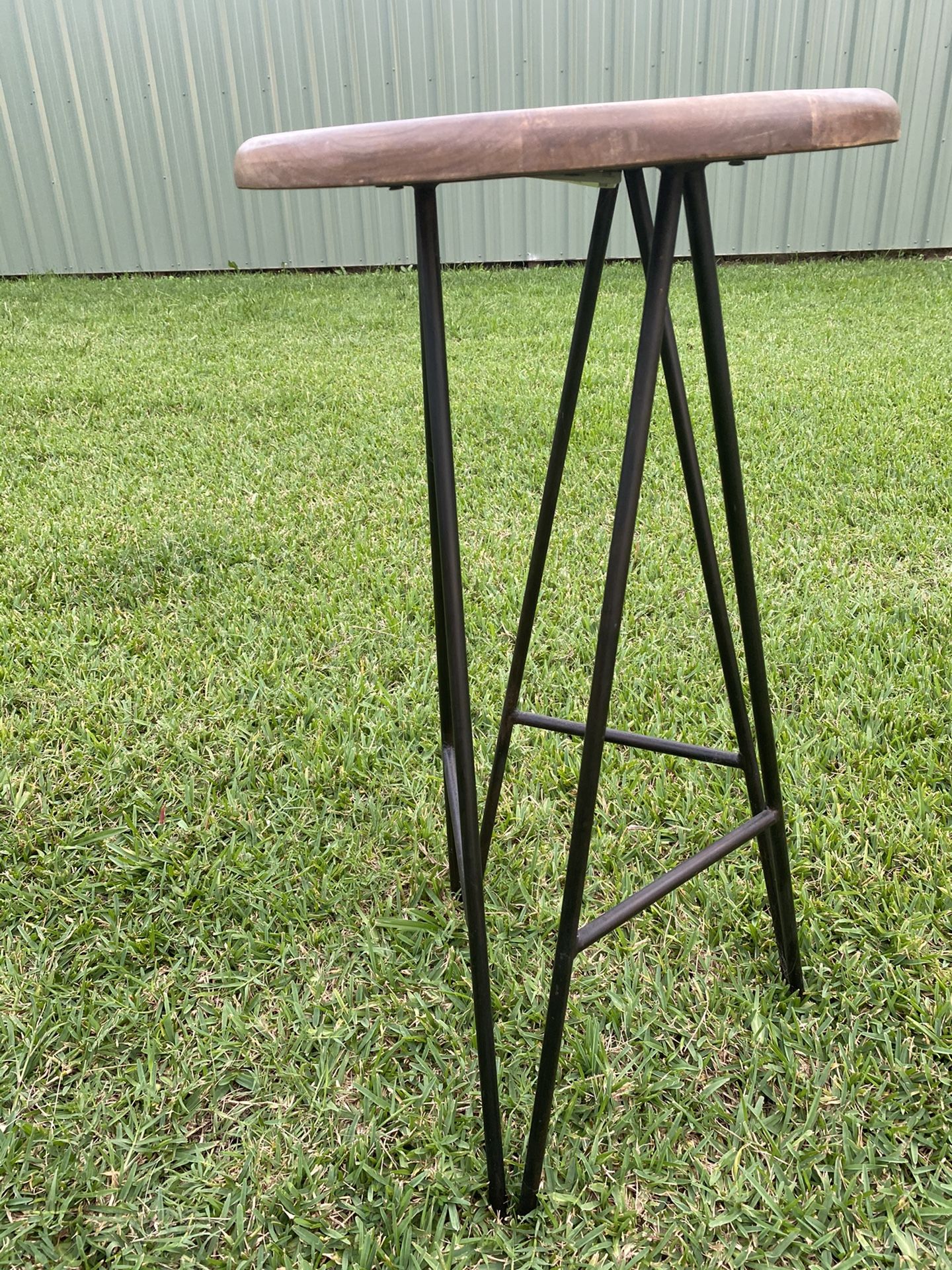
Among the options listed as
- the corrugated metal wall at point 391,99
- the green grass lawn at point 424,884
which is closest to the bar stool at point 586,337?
the green grass lawn at point 424,884

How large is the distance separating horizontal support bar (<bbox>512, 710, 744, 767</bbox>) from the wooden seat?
0.58 meters

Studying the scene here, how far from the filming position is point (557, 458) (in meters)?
0.97

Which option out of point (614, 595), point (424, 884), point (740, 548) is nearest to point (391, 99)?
point (424, 884)

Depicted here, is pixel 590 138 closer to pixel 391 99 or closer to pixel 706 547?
pixel 706 547

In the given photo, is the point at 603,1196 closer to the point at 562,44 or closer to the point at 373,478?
the point at 373,478

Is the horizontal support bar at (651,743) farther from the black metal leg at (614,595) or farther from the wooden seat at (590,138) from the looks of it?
the wooden seat at (590,138)

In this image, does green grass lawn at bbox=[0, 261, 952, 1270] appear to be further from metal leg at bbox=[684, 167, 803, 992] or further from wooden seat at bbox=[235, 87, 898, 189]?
wooden seat at bbox=[235, 87, 898, 189]

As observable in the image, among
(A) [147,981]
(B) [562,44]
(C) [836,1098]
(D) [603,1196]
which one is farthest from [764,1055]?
(B) [562,44]

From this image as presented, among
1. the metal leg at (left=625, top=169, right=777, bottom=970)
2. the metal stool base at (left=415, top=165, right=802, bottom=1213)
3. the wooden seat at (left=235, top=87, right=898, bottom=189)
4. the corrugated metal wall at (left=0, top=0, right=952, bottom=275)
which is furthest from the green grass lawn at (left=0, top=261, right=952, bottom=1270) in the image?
the corrugated metal wall at (left=0, top=0, right=952, bottom=275)

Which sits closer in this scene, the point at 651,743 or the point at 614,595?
the point at 614,595

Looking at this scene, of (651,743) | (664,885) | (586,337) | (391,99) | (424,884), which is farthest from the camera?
(391,99)

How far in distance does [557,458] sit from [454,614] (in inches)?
12.6

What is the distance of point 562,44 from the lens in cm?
598

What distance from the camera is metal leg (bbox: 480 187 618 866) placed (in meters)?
0.86
